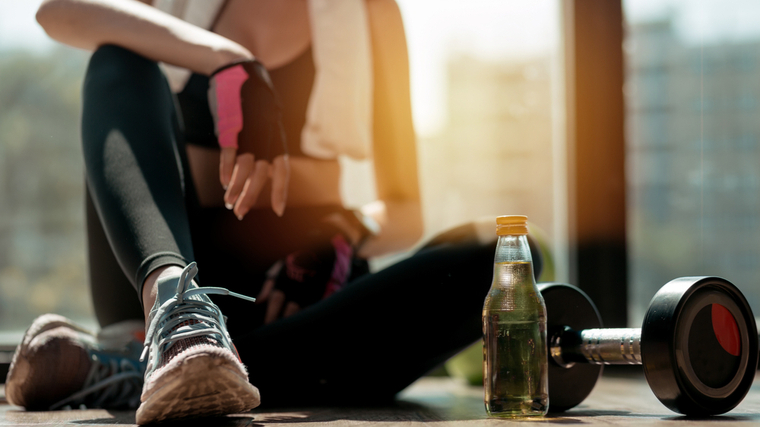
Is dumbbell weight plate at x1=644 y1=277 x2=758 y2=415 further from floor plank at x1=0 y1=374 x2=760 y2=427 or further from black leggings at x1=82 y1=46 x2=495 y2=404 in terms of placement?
black leggings at x1=82 y1=46 x2=495 y2=404

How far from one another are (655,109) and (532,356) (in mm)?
1364

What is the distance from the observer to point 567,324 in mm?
766

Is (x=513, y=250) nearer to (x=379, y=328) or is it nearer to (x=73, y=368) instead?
(x=379, y=328)

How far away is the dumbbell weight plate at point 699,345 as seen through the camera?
0.63 m

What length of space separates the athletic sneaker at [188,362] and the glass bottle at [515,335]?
0.24 meters

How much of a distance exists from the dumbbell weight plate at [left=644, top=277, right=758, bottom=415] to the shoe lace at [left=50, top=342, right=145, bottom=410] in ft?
2.18

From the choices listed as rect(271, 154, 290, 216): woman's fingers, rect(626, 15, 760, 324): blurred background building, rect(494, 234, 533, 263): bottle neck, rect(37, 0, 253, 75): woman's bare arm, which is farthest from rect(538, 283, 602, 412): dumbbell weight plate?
rect(626, 15, 760, 324): blurred background building

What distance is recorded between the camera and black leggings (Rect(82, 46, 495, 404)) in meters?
0.73

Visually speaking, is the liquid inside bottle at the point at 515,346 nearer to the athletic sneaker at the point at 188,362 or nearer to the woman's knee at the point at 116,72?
the athletic sneaker at the point at 188,362

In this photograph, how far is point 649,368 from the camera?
2.09ft

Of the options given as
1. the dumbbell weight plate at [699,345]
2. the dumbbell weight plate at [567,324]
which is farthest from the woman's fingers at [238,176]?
the dumbbell weight plate at [699,345]

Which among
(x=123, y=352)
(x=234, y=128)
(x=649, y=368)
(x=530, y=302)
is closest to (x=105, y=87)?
(x=234, y=128)

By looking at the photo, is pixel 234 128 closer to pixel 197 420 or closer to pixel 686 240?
pixel 197 420

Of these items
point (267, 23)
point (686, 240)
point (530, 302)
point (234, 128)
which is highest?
point (267, 23)
